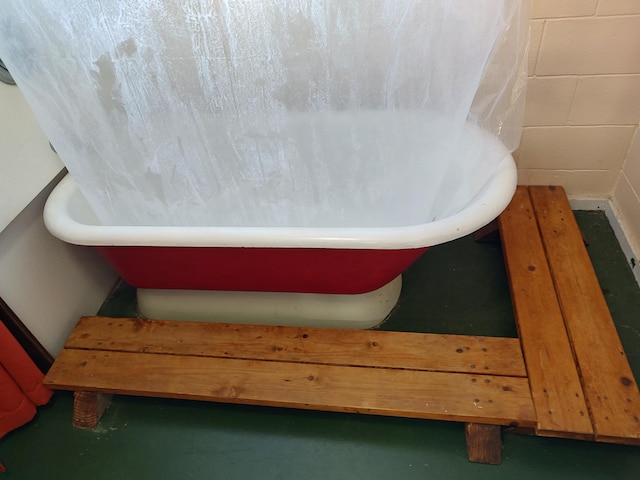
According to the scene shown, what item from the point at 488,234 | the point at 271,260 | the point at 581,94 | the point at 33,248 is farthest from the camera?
the point at 488,234

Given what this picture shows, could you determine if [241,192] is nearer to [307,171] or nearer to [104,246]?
[307,171]

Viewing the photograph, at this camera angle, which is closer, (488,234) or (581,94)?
(581,94)

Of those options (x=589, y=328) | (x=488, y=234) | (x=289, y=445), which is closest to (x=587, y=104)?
(x=488, y=234)

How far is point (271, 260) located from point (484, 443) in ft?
2.06

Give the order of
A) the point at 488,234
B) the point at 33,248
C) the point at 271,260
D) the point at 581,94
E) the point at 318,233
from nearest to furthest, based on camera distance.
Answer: the point at 318,233 < the point at 271,260 < the point at 33,248 < the point at 581,94 < the point at 488,234

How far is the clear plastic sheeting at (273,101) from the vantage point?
38.9 inches

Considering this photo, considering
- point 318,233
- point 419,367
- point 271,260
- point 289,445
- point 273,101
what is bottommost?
point 289,445

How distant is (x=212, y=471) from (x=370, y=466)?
1.20ft

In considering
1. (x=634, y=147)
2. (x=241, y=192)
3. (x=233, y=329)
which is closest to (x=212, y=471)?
(x=233, y=329)

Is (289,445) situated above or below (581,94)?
below

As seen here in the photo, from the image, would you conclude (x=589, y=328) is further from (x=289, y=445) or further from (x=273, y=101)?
(x=273, y=101)

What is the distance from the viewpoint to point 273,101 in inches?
43.9

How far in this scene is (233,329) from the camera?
129 cm

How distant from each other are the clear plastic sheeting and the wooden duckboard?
0.31 metres
